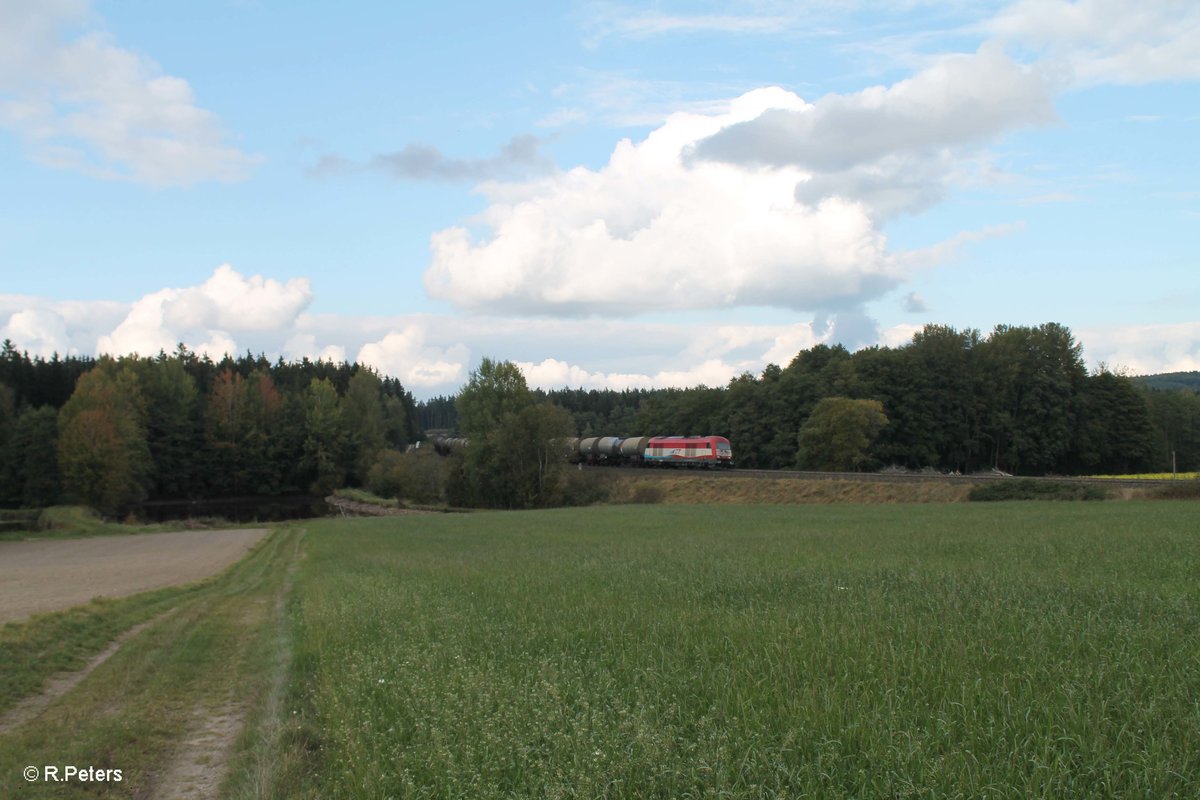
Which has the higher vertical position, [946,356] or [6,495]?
[946,356]

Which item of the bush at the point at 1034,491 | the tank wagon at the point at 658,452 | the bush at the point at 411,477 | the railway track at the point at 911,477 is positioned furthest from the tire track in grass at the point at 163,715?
the bush at the point at 411,477

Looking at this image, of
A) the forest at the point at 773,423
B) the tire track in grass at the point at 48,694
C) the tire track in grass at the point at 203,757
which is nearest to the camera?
the tire track in grass at the point at 203,757

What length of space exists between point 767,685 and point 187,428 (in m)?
125

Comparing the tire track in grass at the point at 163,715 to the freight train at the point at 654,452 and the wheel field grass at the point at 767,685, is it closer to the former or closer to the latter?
the wheel field grass at the point at 767,685

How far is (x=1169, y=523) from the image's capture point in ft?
84.8

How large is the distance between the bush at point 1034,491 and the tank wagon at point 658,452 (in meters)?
41.7

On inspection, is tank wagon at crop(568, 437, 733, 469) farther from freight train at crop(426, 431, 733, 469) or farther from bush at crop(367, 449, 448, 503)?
bush at crop(367, 449, 448, 503)

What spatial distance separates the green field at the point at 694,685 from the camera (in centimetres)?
545

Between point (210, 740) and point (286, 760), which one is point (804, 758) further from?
point (210, 740)

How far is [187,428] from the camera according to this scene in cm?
11831

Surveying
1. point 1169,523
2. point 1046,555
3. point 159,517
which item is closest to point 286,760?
point 1046,555

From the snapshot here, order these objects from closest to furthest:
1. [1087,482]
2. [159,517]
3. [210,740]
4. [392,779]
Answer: [392,779]
[210,740]
[1087,482]
[159,517]

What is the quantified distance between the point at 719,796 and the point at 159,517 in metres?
109

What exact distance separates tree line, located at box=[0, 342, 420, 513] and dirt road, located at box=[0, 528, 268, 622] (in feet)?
140
